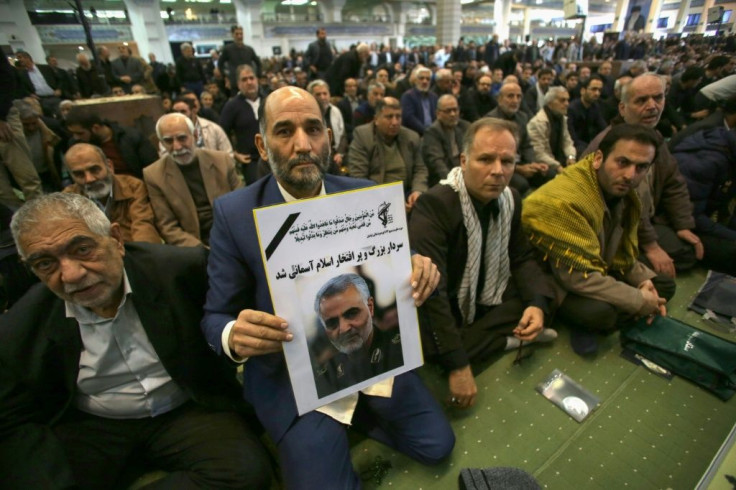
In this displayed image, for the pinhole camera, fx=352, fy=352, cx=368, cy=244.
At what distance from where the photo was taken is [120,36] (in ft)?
60.3

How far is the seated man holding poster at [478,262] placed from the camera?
1.77 m

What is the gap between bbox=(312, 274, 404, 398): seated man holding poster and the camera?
3.69 ft

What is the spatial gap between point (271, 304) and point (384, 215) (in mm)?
599

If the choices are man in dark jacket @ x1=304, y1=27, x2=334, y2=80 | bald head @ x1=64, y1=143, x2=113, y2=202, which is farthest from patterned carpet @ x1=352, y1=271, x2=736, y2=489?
man in dark jacket @ x1=304, y1=27, x2=334, y2=80

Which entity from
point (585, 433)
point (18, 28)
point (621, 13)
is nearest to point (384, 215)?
point (585, 433)

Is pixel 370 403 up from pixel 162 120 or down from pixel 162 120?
down

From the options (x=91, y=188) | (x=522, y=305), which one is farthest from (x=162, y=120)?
(x=522, y=305)

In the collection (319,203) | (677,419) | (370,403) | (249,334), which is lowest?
(677,419)

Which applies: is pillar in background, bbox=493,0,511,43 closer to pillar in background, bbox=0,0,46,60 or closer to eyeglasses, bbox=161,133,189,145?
pillar in background, bbox=0,0,46,60

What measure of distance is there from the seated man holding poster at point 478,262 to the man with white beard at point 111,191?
7.03 ft

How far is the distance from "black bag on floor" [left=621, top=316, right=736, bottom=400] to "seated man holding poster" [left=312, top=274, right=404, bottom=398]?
69.0 inches

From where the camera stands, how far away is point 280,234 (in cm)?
99

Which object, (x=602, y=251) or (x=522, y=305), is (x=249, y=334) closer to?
(x=522, y=305)

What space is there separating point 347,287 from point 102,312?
106cm
